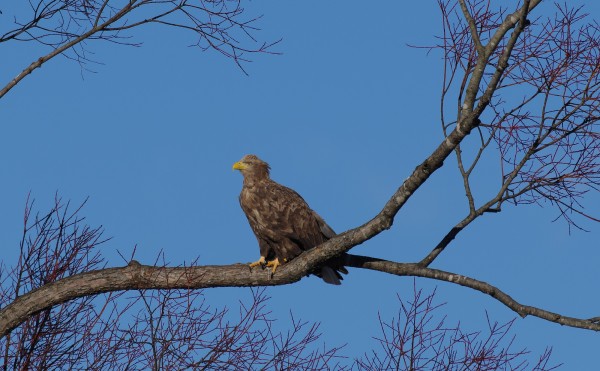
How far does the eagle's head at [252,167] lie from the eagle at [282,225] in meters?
0.11

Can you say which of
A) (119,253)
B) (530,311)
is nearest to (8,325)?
(119,253)

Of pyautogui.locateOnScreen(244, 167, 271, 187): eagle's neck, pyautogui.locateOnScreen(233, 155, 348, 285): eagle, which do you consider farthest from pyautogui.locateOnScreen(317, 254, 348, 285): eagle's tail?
pyautogui.locateOnScreen(244, 167, 271, 187): eagle's neck

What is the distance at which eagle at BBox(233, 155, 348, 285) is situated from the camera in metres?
9.39

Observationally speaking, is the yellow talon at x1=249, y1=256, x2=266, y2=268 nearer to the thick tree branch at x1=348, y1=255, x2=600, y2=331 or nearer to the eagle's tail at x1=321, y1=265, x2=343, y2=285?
the eagle's tail at x1=321, y1=265, x2=343, y2=285

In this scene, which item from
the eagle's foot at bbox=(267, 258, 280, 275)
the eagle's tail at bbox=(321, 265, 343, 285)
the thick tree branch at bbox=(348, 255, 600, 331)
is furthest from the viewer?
the eagle's tail at bbox=(321, 265, 343, 285)

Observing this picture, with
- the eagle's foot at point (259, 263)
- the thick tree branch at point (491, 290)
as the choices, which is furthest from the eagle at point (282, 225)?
the thick tree branch at point (491, 290)

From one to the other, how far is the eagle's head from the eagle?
0.35ft

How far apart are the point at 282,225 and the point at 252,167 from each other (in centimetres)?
103

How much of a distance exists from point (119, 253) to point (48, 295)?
793 mm

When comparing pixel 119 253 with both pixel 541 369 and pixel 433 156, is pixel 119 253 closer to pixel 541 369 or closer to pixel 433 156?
pixel 433 156

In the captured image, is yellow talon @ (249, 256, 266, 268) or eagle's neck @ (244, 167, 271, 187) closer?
yellow talon @ (249, 256, 266, 268)

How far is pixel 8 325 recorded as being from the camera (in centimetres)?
875

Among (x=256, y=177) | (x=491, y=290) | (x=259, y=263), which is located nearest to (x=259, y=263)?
(x=259, y=263)

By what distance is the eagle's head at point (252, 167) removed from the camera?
10.3m
